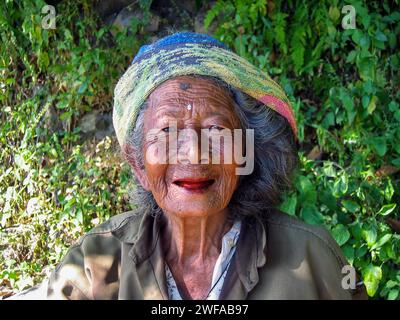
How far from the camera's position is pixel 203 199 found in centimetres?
206

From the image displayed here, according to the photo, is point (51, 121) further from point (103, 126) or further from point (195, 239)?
point (195, 239)

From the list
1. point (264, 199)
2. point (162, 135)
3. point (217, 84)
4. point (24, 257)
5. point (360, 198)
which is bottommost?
point (24, 257)

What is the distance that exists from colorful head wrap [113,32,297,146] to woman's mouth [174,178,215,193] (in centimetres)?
31

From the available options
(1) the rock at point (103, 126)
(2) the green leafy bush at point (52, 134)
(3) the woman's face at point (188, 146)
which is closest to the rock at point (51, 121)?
(2) the green leafy bush at point (52, 134)

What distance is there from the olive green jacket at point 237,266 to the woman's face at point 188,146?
186mm

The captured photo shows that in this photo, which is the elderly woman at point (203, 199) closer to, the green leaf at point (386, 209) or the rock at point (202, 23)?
the green leaf at point (386, 209)

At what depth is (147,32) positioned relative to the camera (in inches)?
177

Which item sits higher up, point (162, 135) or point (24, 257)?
point (162, 135)

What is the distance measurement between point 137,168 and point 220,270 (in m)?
0.49

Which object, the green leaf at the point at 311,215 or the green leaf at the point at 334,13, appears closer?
the green leaf at the point at 311,215

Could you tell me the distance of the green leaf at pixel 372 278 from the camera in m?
3.20

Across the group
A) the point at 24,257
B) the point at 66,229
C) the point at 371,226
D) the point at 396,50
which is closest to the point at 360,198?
the point at 371,226

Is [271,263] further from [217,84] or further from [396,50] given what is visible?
[396,50]
